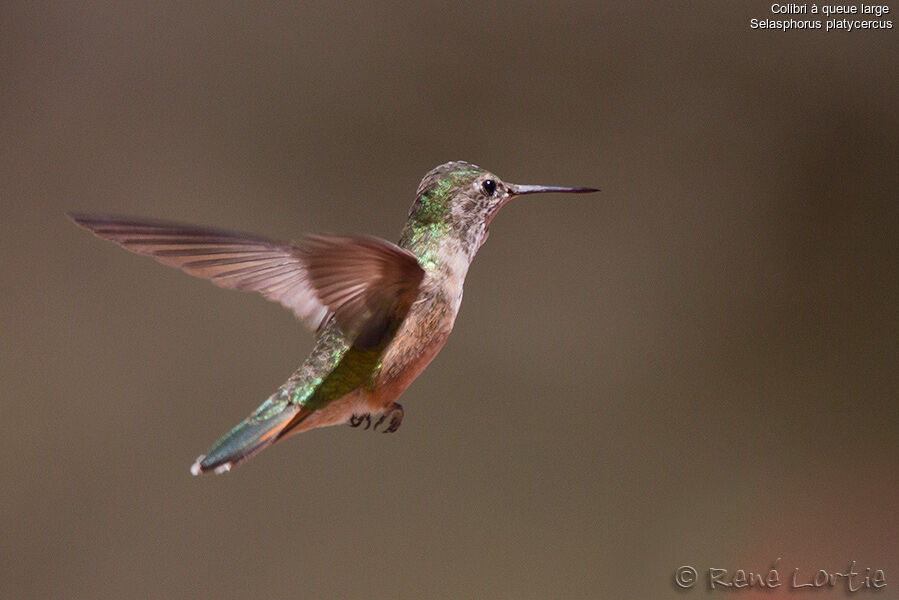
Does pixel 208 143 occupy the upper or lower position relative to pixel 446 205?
upper

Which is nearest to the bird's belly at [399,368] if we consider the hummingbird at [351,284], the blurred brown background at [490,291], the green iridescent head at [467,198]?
the hummingbird at [351,284]

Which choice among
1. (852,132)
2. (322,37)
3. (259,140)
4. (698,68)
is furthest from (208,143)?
(852,132)

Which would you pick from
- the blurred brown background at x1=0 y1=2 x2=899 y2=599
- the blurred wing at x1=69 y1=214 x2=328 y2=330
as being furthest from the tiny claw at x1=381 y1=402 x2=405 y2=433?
the blurred brown background at x1=0 y1=2 x2=899 y2=599

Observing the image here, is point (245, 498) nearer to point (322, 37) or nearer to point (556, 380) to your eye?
point (556, 380)

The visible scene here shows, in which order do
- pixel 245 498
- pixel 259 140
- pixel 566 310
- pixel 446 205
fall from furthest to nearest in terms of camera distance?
pixel 566 310 → pixel 259 140 → pixel 245 498 → pixel 446 205

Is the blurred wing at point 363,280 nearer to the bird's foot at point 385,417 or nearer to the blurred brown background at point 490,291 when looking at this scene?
the bird's foot at point 385,417

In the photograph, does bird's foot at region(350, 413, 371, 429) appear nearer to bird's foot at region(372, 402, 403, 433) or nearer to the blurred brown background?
bird's foot at region(372, 402, 403, 433)

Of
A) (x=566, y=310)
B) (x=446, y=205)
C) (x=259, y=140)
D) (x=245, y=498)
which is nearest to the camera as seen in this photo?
(x=446, y=205)

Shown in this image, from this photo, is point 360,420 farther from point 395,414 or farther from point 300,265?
point 300,265
